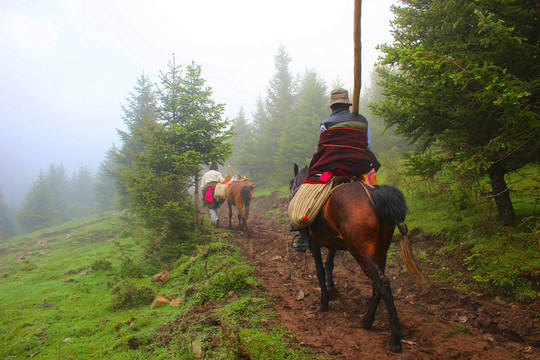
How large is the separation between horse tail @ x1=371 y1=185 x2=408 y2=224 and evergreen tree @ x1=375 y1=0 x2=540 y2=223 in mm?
1393

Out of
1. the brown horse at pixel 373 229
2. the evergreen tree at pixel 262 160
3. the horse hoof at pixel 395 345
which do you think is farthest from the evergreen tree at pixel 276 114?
the horse hoof at pixel 395 345

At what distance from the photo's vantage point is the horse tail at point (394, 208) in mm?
2898

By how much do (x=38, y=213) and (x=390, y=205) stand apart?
51.0 m

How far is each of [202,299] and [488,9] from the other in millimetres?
6436

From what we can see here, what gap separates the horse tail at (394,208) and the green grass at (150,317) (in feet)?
5.35

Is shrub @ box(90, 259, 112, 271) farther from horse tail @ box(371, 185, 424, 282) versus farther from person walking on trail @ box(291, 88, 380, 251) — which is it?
horse tail @ box(371, 185, 424, 282)

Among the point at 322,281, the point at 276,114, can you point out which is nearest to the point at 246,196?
the point at 322,281

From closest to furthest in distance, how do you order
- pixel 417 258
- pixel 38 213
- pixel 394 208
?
1. pixel 394 208
2. pixel 417 258
3. pixel 38 213

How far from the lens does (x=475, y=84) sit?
13.1ft

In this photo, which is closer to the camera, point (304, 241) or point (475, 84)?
point (475, 84)

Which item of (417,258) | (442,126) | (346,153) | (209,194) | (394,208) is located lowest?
(417,258)

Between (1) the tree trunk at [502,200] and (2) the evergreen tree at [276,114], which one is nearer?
(1) the tree trunk at [502,200]

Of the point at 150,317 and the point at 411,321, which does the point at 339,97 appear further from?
the point at 150,317

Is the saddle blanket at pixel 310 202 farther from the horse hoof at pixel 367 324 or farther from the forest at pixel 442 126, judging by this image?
the forest at pixel 442 126
